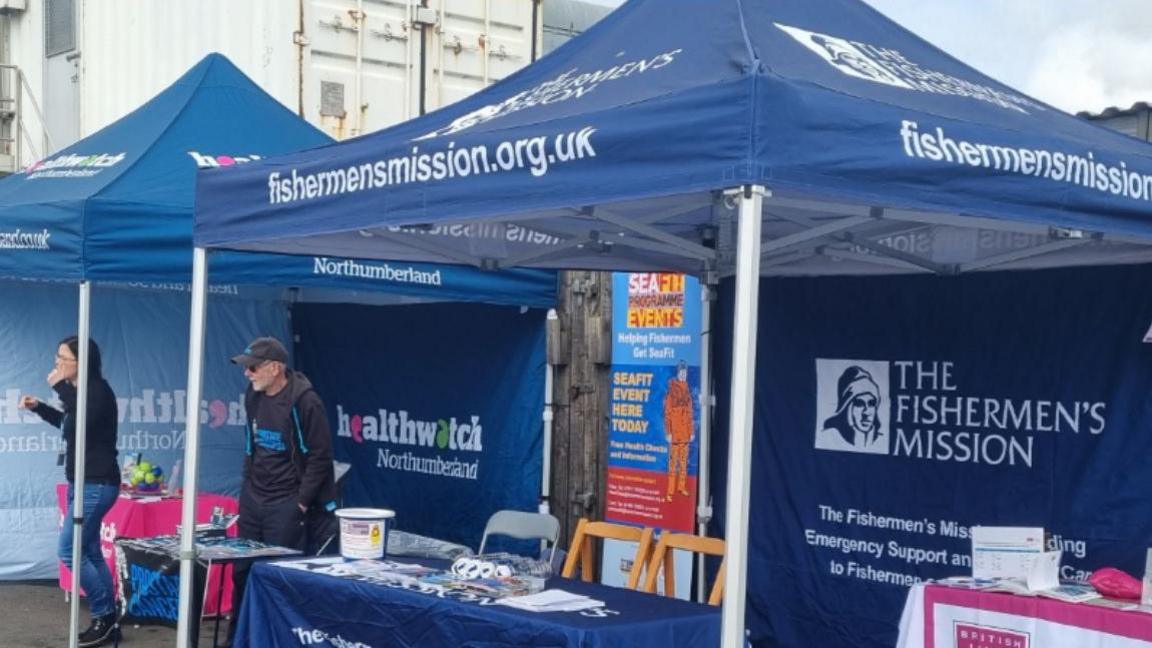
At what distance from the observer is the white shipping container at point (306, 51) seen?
9.05m

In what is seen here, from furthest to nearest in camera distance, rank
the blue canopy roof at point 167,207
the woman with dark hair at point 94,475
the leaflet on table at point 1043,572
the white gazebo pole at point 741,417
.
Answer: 1. the woman with dark hair at point 94,475
2. the blue canopy roof at point 167,207
3. the leaflet on table at point 1043,572
4. the white gazebo pole at point 741,417

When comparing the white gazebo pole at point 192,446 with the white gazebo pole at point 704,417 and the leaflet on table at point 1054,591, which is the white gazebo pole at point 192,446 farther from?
the leaflet on table at point 1054,591

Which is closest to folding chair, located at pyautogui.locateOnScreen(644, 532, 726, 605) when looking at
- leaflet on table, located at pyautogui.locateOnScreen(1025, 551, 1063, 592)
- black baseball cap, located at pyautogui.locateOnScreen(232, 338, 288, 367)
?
leaflet on table, located at pyautogui.locateOnScreen(1025, 551, 1063, 592)

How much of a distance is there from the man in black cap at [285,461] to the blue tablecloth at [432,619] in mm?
939

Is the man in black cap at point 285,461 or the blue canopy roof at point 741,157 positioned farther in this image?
the man in black cap at point 285,461

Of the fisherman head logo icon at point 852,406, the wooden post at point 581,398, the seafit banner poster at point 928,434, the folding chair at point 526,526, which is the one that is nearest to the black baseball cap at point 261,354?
the folding chair at point 526,526

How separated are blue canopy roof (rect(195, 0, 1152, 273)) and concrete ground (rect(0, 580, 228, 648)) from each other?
2.51m

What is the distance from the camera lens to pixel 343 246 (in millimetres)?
5586

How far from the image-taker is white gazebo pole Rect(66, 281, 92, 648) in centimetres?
608

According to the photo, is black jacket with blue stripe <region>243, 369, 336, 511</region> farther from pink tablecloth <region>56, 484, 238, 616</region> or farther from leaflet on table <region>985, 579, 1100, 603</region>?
leaflet on table <region>985, 579, 1100, 603</region>

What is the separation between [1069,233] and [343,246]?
2.72m

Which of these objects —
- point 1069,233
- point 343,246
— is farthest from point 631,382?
point 1069,233

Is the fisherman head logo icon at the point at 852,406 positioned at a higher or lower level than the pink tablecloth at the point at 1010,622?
higher

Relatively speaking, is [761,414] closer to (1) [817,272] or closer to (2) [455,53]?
(1) [817,272]
